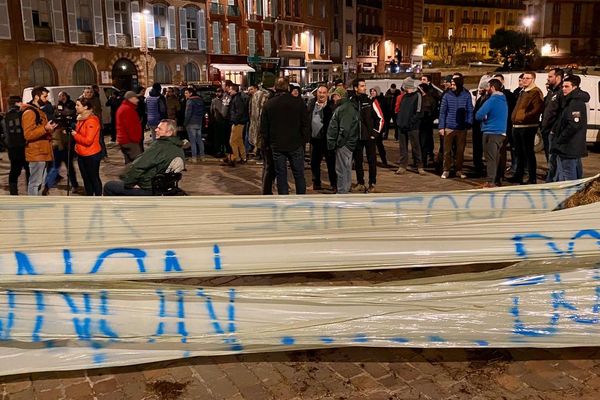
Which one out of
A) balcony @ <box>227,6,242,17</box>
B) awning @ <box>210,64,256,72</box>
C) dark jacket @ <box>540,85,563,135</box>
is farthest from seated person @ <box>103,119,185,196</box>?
balcony @ <box>227,6,242,17</box>

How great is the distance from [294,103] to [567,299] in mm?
5039

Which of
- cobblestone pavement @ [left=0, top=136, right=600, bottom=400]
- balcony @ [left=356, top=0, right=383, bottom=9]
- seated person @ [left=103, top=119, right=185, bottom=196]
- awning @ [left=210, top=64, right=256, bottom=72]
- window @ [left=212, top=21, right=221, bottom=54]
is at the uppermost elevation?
balcony @ [left=356, top=0, right=383, bottom=9]

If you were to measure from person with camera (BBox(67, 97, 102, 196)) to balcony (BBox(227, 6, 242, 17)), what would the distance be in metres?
38.9

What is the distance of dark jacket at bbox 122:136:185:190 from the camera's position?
21.7ft

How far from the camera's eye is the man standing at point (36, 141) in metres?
8.49

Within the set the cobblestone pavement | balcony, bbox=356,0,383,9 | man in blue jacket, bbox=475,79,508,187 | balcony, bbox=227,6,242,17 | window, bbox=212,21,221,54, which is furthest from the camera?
balcony, bbox=356,0,383,9

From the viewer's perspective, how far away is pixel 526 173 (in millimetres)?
11336

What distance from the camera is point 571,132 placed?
315 inches

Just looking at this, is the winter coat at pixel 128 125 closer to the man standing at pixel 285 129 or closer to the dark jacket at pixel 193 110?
the dark jacket at pixel 193 110

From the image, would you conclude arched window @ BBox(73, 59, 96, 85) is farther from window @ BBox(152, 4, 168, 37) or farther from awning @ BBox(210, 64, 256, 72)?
awning @ BBox(210, 64, 256, 72)

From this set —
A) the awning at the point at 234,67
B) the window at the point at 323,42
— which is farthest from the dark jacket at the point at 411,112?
the window at the point at 323,42

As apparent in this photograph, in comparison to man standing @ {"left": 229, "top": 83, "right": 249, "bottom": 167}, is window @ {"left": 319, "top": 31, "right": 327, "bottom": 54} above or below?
above

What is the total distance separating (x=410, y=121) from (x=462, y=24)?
93.5 metres

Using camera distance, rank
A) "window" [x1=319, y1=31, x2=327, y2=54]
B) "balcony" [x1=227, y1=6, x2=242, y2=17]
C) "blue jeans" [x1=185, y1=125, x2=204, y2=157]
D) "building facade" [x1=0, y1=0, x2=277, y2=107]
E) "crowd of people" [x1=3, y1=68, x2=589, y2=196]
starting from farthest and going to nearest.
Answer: "window" [x1=319, y1=31, x2=327, y2=54] → "balcony" [x1=227, y1=6, x2=242, y2=17] → "building facade" [x1=0, y1=0, x2=277, y2=107] → "blue jeans" [x1=185, y1=125, x2=204, y2=157] → "crowd of people" [x1=3, y1=68, x2=589, y2=196]
